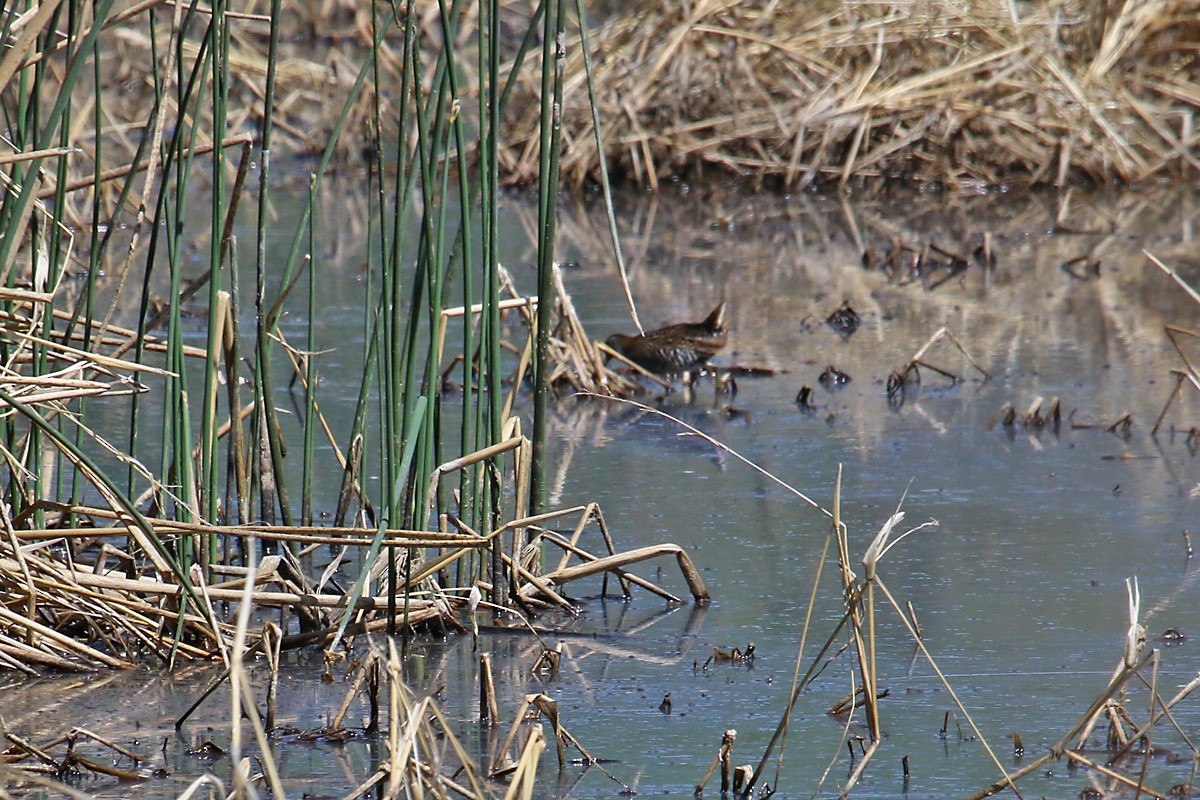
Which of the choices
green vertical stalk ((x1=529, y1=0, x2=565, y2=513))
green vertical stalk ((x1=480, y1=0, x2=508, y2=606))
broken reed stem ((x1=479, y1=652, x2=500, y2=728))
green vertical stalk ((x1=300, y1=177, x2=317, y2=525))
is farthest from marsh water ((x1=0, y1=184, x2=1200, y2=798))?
green vertical stalk ((x1=300, y1=177, x2=317, y2=525))

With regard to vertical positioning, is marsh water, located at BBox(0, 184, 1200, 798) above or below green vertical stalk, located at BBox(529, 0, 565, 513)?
below

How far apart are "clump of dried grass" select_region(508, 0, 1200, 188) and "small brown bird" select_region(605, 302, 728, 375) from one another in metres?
3.44

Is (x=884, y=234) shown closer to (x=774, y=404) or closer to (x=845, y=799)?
(x=774, y=404)

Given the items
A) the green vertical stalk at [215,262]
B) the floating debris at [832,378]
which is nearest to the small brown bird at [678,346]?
the floating debris at [832,378]

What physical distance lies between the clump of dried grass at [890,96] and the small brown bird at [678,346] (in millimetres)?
3439

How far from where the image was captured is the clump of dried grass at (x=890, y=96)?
8.66 metres

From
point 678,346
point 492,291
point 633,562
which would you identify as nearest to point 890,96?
point 678,346

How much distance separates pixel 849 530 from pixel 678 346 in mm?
1558

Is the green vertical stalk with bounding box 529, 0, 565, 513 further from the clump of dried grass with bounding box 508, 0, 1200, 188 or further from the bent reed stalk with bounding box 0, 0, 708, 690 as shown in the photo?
the clump of dried grass with bounding box 508, 0, 1200, 188

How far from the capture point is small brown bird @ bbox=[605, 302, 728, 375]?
5.12 m

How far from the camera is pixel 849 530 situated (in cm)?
367

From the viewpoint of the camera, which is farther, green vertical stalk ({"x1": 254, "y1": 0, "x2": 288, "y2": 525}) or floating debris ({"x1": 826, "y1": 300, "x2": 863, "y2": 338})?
floating debris ({"x1": 826, "y1": 300, "x2": 863, "y2": 338})

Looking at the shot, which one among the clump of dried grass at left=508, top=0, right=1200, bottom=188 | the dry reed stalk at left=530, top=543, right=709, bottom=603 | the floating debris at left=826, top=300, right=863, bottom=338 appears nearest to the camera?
the dry reed stalk at left=530, top=543, right=709, bottom=603

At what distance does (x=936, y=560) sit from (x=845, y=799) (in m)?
1.24
